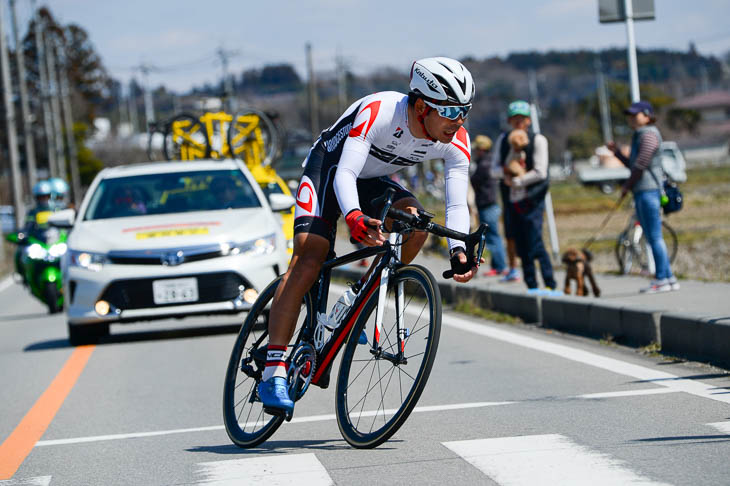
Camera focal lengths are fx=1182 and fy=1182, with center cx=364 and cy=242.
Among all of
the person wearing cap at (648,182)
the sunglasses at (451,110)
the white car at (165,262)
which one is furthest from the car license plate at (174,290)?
the sunglasses at (451,110)

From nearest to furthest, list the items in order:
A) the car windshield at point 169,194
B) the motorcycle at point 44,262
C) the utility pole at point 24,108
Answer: the car windshield at point 169,194 → the motorcycle at point 44,262 → the utility pole at point 24,108

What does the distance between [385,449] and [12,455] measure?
195cm

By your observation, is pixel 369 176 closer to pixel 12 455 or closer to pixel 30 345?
pixel 12 455

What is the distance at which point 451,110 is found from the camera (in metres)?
5.07

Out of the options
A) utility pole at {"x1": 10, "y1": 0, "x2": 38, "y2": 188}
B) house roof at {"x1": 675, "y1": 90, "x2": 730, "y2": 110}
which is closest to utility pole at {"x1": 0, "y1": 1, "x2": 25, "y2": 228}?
utility pole at {"x1": 10, "y1": 0, "x2": 38, "y2": 188}

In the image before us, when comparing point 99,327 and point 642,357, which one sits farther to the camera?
point 99,327

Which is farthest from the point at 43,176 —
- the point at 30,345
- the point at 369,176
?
the point at 369,176

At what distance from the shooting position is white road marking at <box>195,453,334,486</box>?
4816 mm

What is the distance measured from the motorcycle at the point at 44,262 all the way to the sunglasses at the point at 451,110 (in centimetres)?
1161

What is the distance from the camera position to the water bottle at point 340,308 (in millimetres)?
5301

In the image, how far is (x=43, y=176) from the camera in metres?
110

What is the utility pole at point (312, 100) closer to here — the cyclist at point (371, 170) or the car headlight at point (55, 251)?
the car headlight at point (55, 251)

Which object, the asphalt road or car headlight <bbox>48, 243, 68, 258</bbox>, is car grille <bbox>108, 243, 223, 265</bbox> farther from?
car headlight <bbox>48, 243, 68, 258</bbox>

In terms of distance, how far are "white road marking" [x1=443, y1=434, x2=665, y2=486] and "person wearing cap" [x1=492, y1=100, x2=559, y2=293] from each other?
6035mm
